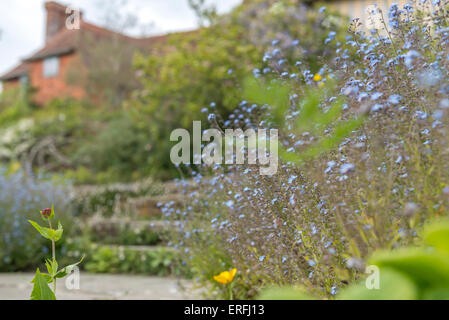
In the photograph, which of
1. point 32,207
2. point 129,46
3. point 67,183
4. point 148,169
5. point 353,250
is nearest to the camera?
point 353,250

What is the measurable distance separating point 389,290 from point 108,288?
9.52ft

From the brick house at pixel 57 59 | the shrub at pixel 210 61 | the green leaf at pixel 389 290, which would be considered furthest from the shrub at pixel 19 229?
the brick house at pixel 57 59

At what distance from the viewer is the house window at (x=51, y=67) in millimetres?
17031

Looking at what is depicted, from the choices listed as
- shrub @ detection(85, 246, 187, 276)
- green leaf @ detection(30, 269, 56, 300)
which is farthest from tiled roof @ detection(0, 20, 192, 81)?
green leaf @ detection(30, 269, 56, 300)

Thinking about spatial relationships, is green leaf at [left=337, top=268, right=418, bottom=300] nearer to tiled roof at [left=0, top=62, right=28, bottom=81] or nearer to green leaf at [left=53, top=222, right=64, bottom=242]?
green leaf at [left=53, top=222, right=64, bottom=242]

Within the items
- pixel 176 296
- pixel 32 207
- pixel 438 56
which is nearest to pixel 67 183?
pixel 32 207

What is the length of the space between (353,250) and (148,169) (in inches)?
264

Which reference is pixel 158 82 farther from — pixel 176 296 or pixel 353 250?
pixel 353 250

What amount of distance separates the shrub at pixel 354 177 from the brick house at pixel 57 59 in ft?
40.2

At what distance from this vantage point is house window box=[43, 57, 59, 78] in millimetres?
17031

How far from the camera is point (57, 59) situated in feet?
55.8

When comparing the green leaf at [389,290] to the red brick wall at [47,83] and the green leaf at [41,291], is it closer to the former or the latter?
the green leaf at [41,291]

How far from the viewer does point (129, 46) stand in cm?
1240

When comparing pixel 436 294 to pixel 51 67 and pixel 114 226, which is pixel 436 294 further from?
pixel 51 67
